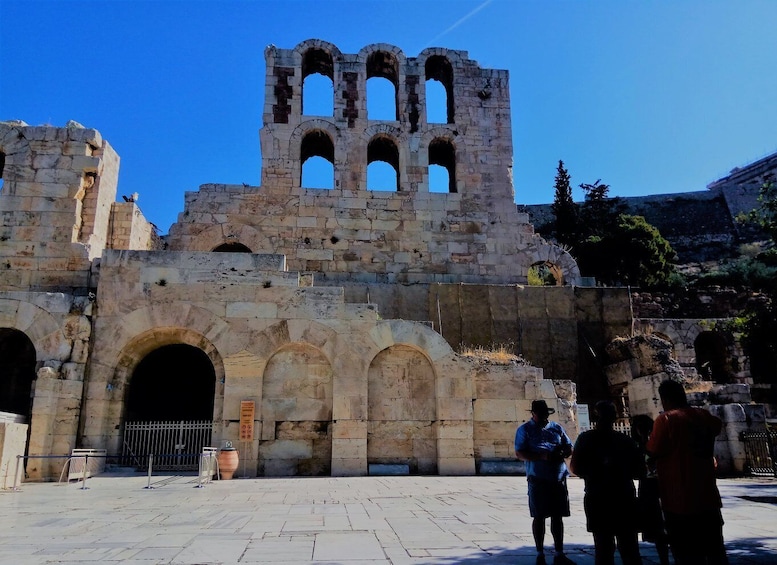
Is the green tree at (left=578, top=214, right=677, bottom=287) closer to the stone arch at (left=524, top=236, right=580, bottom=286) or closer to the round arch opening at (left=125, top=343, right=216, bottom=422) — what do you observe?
the stone arch at (left=524, top=236, right=580, bottom=286)

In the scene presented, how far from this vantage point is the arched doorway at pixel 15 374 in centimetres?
1675

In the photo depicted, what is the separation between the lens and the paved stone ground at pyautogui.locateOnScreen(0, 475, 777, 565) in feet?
17.4

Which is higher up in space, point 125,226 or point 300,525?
point 125,226

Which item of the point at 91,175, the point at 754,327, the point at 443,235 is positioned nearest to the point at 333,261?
the point at 443,235

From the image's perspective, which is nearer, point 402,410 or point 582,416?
point 582,416

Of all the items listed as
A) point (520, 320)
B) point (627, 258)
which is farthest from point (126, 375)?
point (627, 258)

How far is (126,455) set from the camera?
13.5m

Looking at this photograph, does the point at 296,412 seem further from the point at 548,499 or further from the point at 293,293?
the point at 548,499

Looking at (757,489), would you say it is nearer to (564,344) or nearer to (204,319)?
(564,344)

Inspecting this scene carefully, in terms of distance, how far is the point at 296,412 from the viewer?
566 inches

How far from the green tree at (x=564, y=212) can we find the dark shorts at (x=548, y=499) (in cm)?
4378

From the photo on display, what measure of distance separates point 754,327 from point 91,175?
19.1 metres

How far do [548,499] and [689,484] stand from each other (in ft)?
4.73

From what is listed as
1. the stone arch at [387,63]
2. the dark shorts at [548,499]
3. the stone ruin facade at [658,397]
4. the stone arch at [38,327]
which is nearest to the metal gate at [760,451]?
the stone ruin facade at [658,397]
